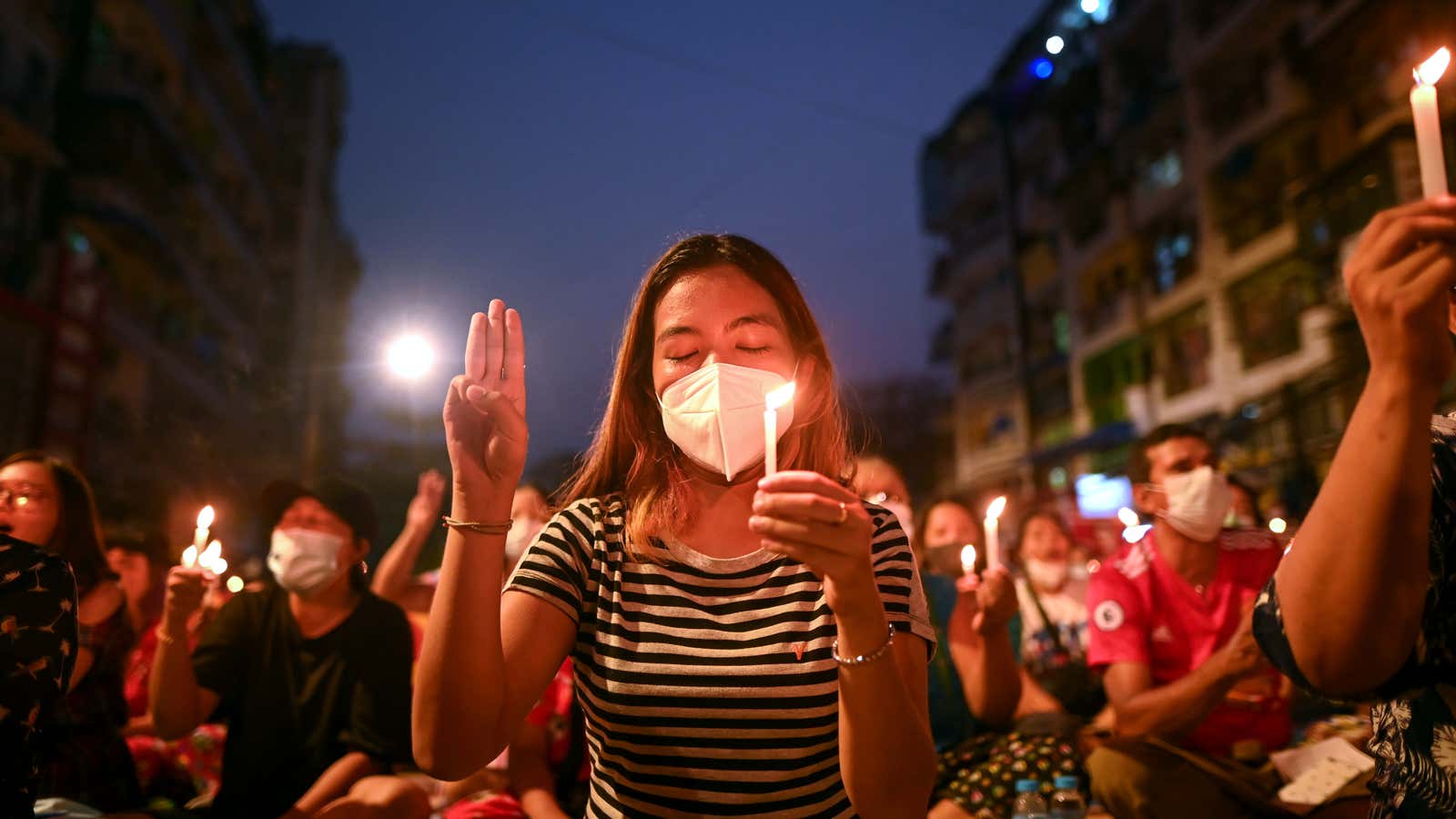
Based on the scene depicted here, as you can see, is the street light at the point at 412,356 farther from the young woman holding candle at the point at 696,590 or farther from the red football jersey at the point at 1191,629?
the young woman holding candle at the point at 696,590

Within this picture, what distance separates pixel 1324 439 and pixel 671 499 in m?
16.2

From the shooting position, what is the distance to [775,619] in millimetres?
1958

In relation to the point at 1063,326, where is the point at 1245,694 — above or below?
below

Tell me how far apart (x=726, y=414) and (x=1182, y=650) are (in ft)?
9.39

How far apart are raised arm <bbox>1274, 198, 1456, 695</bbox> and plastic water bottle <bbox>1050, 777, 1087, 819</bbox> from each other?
2401 mm

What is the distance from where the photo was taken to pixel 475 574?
1725 millimetres

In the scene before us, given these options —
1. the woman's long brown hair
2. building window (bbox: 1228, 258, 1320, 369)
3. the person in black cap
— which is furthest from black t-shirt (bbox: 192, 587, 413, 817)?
building window (bbox: 1228, 258, 1320, 369)

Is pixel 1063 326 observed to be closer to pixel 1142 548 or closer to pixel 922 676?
pixel 1142 548

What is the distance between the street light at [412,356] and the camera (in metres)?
12.8

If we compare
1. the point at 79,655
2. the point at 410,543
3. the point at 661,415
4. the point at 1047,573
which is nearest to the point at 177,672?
the point at 79,655

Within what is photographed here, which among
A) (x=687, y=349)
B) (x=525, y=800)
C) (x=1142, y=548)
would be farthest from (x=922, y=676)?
(x=1142, y=548)

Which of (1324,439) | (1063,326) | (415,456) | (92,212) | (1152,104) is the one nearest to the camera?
(1324,439)

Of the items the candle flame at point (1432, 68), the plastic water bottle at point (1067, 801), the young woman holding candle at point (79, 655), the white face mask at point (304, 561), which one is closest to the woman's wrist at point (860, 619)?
the candle flame at point (1432, 68)

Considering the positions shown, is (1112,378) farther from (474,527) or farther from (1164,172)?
(474,527)
